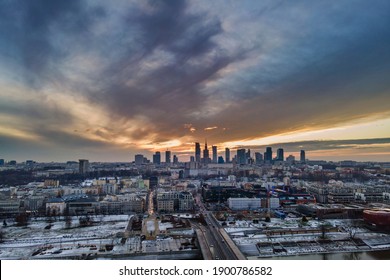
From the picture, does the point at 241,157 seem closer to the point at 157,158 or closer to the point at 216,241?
the point at 157,158

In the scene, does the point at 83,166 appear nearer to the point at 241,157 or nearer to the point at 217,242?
the point at 241,157

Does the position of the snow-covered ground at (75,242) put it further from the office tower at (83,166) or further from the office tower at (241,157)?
the office tower at (241,157)

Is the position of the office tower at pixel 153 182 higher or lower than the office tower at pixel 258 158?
lower

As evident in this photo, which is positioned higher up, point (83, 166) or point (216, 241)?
point (83, 166)

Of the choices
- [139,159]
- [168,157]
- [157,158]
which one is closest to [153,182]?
[168,157]

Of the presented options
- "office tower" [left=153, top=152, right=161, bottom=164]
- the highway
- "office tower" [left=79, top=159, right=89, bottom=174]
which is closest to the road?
the highway

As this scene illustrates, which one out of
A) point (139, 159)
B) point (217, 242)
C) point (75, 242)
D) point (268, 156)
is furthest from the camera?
point (268, 156)

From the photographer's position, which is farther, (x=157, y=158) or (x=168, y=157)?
(x=157, y=158)

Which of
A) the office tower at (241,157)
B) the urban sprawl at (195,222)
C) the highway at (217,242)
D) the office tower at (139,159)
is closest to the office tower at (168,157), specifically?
the office tower at (139,159)

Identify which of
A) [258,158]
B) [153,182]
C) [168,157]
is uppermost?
[168,157]

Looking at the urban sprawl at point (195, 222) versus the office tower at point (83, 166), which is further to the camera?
the office tower at point (83, 166)

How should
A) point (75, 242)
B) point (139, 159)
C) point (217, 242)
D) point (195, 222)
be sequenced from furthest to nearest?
point (139, 159) < point (195, 222) < point (75, 242) < point (217, 242)
